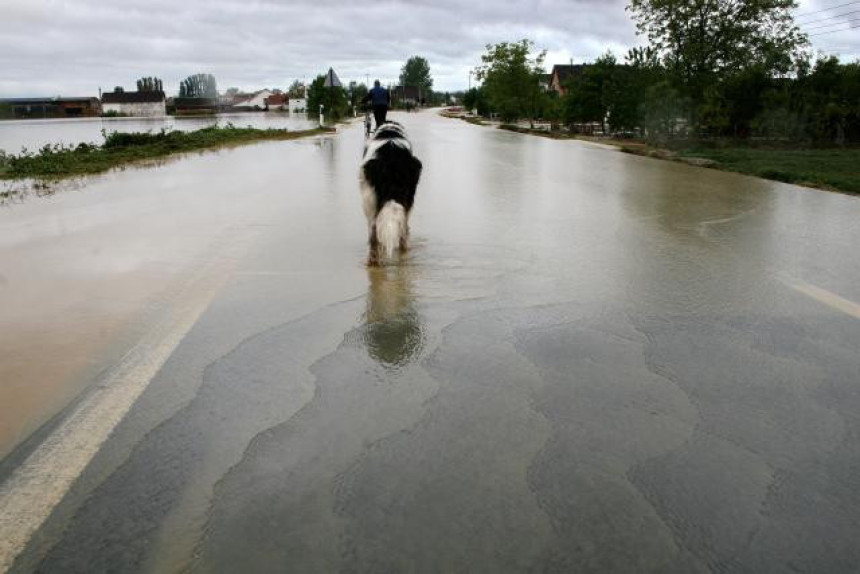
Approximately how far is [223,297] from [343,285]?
1.00m

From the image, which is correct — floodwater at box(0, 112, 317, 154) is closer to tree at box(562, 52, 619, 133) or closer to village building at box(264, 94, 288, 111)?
tree at box(562, 52, 619, 133)

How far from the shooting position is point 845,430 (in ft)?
10.3

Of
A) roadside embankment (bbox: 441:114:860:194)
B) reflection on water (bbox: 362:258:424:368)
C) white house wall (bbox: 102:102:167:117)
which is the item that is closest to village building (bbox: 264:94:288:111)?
white house wall (bbox: 102:102:167:117)

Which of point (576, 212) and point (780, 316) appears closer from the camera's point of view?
point (780, 316)

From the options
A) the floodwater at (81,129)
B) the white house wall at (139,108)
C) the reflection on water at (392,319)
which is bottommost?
the floodwater at (81,129)

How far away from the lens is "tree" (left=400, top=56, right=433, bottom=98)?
177 metres

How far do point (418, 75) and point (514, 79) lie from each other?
131m

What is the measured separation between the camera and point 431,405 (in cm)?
339

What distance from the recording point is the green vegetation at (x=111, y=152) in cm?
1604

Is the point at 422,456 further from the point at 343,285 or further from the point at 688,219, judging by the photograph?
the point at 688,219

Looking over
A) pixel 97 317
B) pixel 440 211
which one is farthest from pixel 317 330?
pixel 440 211

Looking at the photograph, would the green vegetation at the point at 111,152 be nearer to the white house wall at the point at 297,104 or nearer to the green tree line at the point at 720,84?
the green tree line at the point at 720,84

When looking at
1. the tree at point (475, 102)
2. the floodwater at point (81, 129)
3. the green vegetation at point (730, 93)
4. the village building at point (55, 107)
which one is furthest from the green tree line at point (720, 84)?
the village building at point (55, 107)

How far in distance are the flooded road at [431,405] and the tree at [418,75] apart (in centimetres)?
17646
